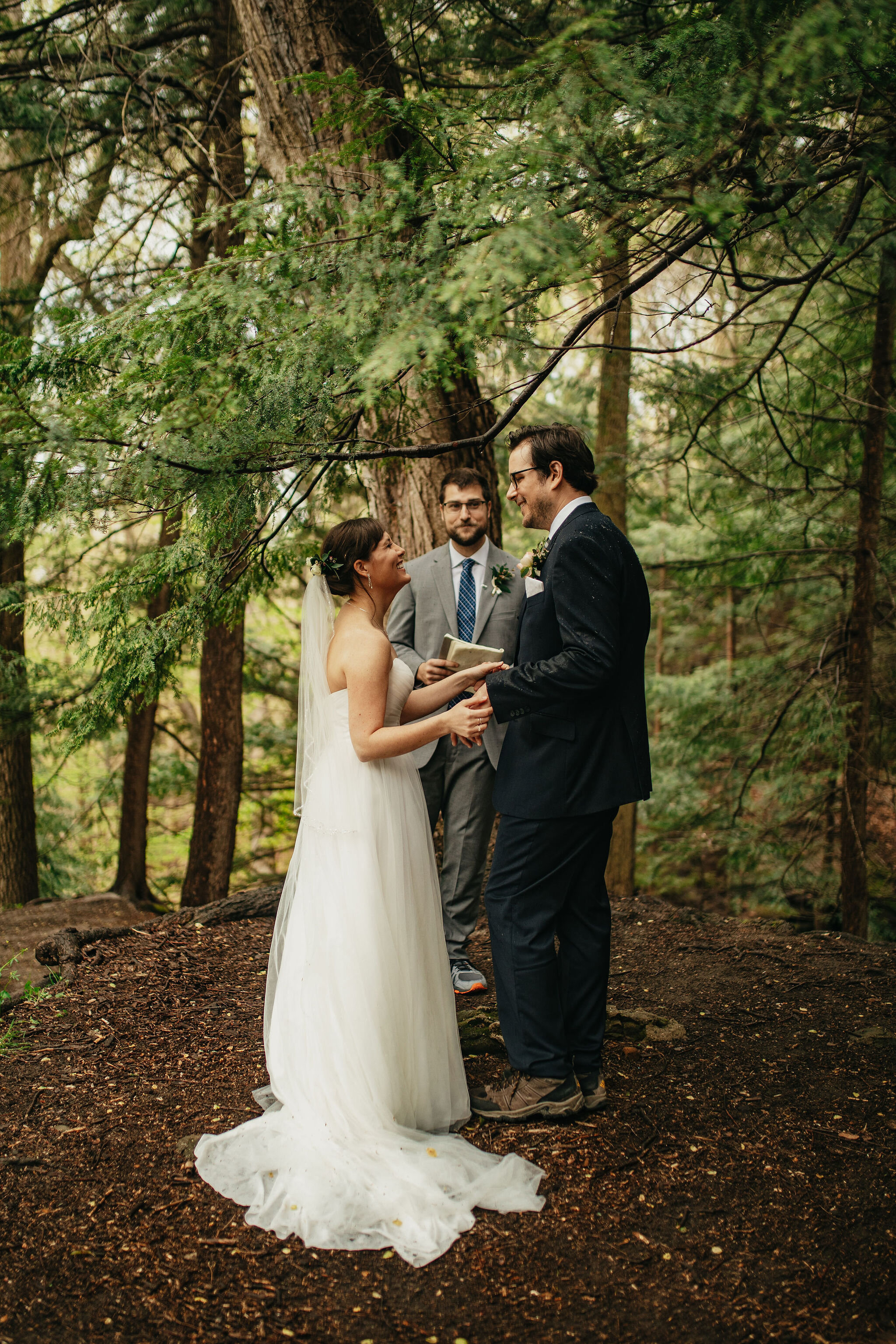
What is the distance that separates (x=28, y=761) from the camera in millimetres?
9750

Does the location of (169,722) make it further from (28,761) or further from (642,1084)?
(642,1084)

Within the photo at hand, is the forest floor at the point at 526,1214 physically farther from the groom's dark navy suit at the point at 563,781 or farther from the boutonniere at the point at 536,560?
the boutonniere at the point at 536,560

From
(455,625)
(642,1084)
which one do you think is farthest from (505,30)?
(642,1084)

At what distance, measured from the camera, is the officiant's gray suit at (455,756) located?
4801 millimetres

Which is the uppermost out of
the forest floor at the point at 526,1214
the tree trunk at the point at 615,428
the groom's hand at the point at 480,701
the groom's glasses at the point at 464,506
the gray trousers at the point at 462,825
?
the tree trunk at the point at 615,428

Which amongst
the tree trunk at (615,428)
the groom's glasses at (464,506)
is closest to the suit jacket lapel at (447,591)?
the groom's glasses at (464,506)

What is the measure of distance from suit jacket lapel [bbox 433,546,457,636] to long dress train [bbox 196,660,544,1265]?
1290mm

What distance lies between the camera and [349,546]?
3.44 m

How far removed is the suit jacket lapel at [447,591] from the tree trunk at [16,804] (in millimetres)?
5819

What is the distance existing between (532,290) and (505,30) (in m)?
4.33

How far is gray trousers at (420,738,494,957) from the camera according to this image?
15.7 feet

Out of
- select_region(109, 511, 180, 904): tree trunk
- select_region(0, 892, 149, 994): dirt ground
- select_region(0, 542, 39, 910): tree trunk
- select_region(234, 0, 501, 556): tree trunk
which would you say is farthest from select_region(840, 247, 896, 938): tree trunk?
select_region(0, 542, 39, 910): tree trunk

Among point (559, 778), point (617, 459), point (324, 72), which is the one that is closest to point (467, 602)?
point (559, 778)

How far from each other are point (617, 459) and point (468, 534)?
3.40m
